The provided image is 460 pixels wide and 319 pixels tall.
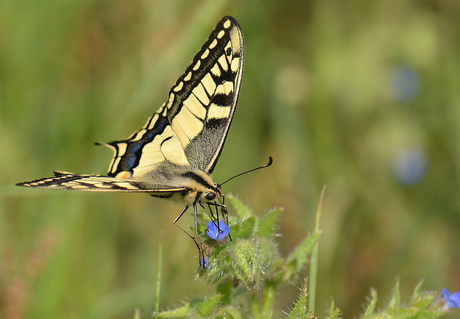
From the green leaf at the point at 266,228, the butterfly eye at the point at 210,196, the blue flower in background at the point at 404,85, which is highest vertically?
the blue flower in background at the point at 404,85

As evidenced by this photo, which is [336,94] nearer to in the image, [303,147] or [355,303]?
[303,147]

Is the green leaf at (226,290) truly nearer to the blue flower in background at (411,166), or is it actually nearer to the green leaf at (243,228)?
the green leaf at (243,228)

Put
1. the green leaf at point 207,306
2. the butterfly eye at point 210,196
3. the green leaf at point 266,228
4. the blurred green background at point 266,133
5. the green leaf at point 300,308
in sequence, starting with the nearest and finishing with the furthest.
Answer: the green leaf at point 300,308
the green leaf at point 207,306
the green leaf at point 266,228
the butterfly eye at point 210,196
the blurred green background at point 266,133

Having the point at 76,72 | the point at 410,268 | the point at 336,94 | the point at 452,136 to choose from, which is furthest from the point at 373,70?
the point at 76,72

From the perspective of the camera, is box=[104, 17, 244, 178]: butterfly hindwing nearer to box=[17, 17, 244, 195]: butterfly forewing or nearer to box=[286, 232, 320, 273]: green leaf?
box=[17, 17, 244, 195]: butterfly forewing

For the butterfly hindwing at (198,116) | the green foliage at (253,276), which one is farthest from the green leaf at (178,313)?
the butterfly hindwing at (198,116)

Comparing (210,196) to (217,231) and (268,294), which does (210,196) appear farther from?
(268,294)
